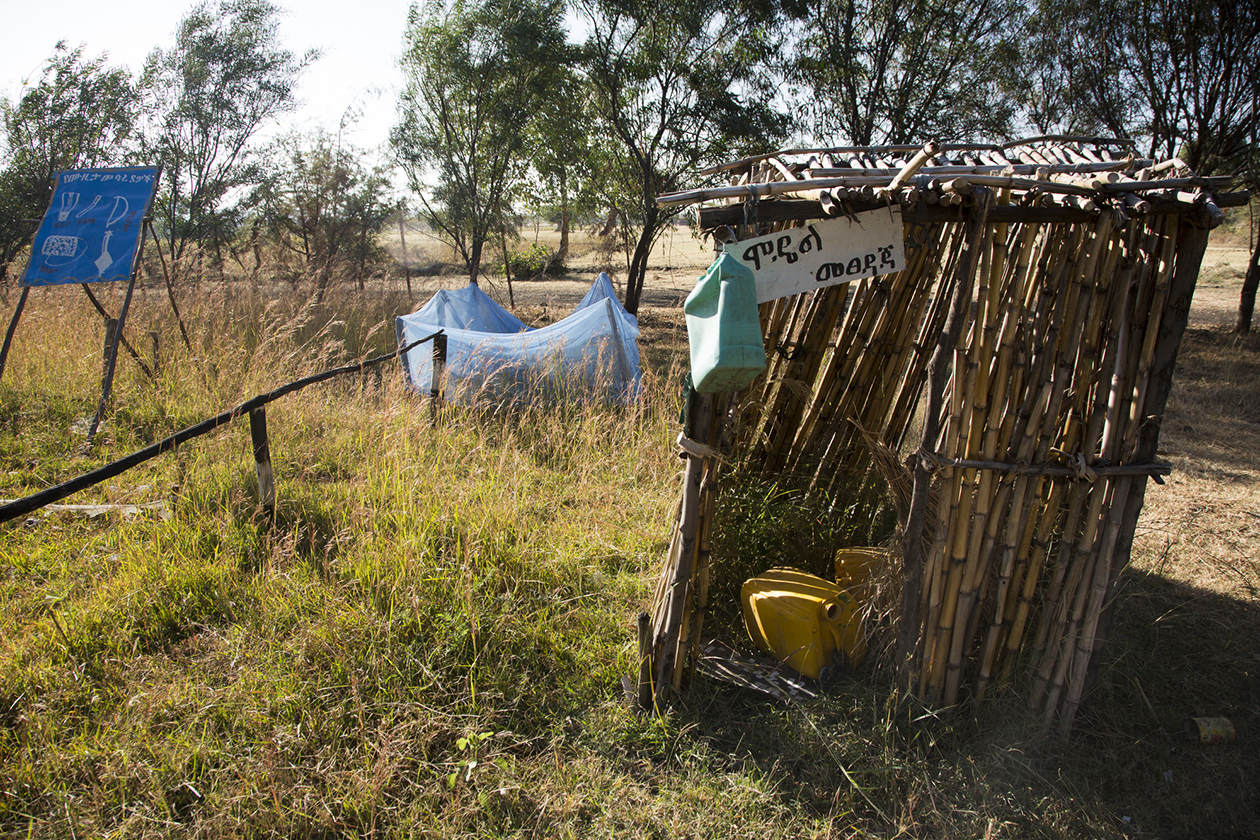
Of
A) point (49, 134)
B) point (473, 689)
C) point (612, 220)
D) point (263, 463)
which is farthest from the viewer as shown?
point (612, 220)

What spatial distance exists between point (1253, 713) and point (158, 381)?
21.4 ft

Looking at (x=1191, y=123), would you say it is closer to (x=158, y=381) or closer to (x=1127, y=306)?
(x=1127, y=306)

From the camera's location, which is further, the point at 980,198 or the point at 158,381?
the point at 158,381

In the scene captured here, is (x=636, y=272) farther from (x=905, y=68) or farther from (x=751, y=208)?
(x=751, y=208)

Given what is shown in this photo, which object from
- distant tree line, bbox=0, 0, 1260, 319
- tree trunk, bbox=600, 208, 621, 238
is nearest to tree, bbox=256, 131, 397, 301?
distant tree line, bbox=0, 0, 1260, 319

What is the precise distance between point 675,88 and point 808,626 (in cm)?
900

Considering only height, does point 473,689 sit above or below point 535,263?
below

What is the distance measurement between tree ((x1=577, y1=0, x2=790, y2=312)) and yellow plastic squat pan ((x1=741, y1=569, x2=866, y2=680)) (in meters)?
8.15

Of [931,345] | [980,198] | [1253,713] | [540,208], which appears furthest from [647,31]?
[1253,713]

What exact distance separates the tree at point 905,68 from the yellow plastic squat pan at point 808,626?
8.90 metres

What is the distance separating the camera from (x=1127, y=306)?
2283mm

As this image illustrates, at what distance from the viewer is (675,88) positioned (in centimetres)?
973

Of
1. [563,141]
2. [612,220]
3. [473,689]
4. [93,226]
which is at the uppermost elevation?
[563,141]

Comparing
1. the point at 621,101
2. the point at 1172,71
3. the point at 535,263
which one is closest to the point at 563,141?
the point at 621,101
